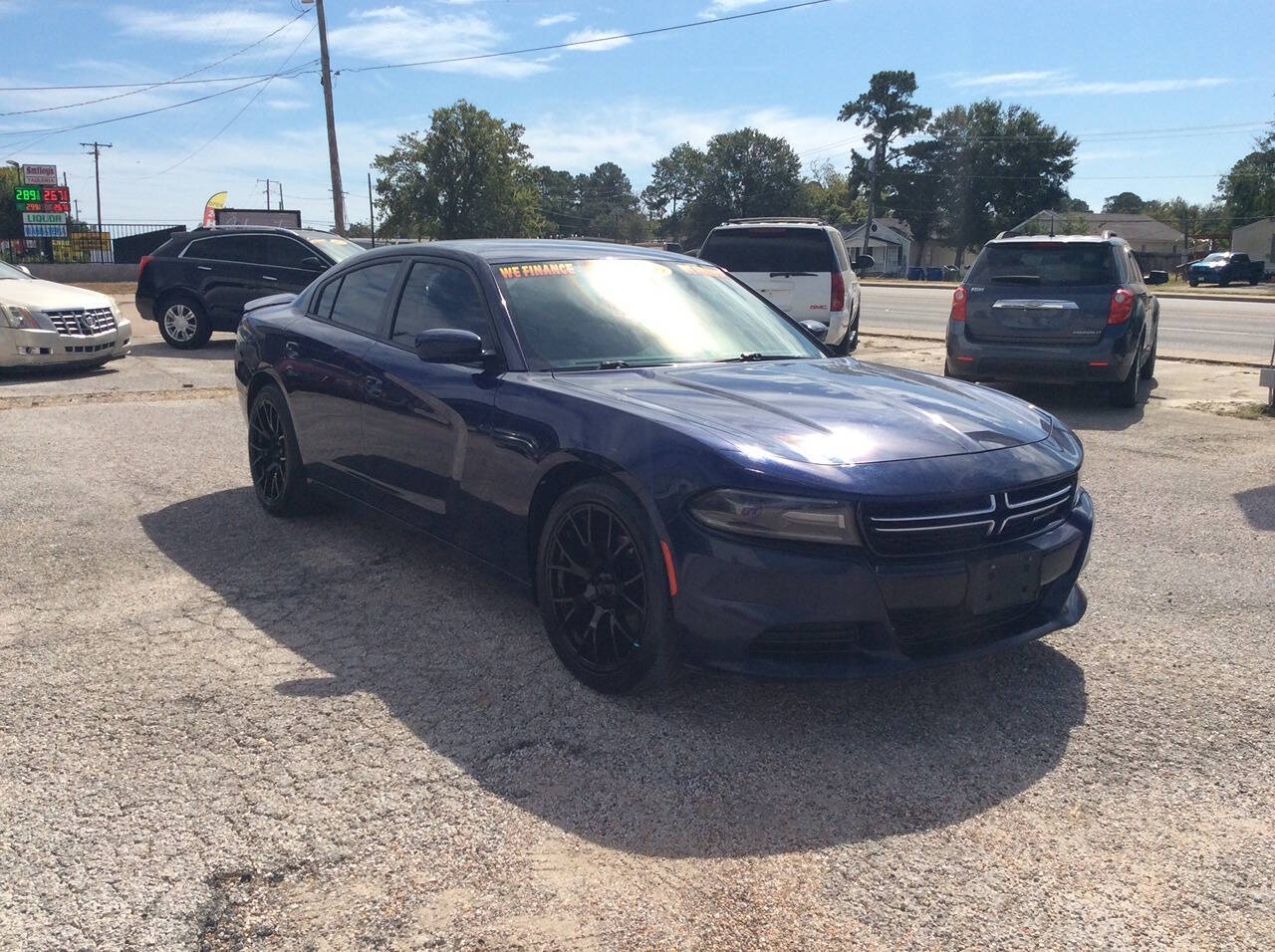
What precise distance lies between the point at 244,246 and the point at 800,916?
14.5m

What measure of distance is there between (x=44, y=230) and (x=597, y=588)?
4173 centimetres

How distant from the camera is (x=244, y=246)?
15.2 metres

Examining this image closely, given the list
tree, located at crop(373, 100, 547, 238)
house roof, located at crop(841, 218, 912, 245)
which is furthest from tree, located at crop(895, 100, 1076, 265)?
tree, located at crop(373, 100, 547, 238)

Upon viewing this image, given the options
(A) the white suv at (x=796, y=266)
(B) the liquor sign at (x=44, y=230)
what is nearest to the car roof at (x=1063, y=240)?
(A) the white suv at (x=796, y=266)

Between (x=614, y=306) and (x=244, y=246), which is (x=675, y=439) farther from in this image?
(x=244, y=246)

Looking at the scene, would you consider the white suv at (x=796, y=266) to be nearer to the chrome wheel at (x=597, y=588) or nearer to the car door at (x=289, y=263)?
the car door at (x=289, y=263)

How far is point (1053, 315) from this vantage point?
33.3ft

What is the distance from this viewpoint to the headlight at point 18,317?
11.6 metres

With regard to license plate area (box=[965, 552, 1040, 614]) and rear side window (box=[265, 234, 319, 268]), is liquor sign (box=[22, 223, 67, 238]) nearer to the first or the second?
rear side window (box=[265, 234, 319, 268])

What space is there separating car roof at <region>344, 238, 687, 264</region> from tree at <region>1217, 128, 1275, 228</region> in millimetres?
85533

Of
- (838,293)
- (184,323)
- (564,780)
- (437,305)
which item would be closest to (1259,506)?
(437,305)

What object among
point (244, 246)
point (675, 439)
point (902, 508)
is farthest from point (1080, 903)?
point (244, 246)

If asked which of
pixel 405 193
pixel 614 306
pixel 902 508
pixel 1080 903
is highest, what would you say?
pixel 405 193

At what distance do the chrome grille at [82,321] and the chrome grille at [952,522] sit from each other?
36.6 feet
